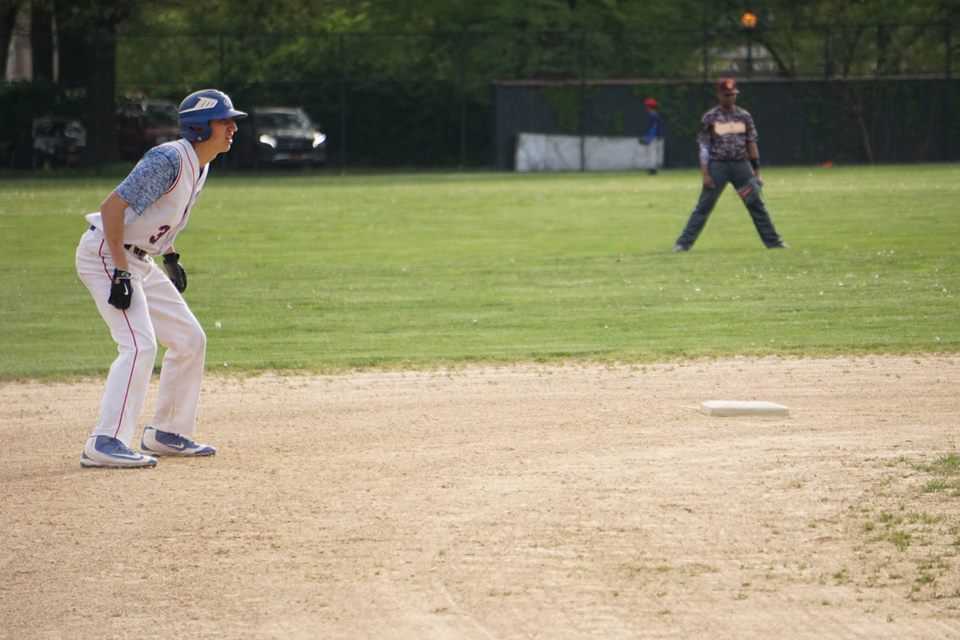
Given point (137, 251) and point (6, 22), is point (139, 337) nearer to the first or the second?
point (137, 251)

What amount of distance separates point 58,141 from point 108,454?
110ft

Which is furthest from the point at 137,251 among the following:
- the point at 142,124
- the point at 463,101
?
the point at 142,124

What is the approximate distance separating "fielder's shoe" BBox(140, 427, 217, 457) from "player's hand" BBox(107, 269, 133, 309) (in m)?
0.94

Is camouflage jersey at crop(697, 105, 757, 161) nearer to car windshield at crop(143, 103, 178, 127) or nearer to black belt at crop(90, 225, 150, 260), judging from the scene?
black belt at crop(90, 225, 150, 260)

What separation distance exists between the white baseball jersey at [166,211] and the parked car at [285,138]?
107 feet

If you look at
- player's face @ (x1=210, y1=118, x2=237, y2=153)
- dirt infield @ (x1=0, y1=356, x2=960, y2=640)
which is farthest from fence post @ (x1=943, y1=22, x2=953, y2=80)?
player's face @ (x1=210, y1=118, x2=237, y2=153)

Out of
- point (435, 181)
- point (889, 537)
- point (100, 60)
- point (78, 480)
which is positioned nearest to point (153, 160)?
point (78, 480)

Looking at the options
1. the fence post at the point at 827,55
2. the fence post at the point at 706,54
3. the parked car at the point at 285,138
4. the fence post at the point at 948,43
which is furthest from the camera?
the fence post at the point at 827,55

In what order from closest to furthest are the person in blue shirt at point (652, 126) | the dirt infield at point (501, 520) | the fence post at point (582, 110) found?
1. the dirt infield at point (501, 520)
2. the person in blue shirt at point (652, 126)
3. the fence post at point (582, 110)

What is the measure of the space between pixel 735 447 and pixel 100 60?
1357 inches

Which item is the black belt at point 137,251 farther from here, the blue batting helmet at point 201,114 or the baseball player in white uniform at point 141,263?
the blue batting helmet at point 201,114

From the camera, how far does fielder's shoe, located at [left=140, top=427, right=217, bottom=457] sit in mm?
7871

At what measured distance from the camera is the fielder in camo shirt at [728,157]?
1700 cm

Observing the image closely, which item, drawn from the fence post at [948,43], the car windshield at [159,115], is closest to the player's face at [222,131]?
the car windshield at [159,115]
